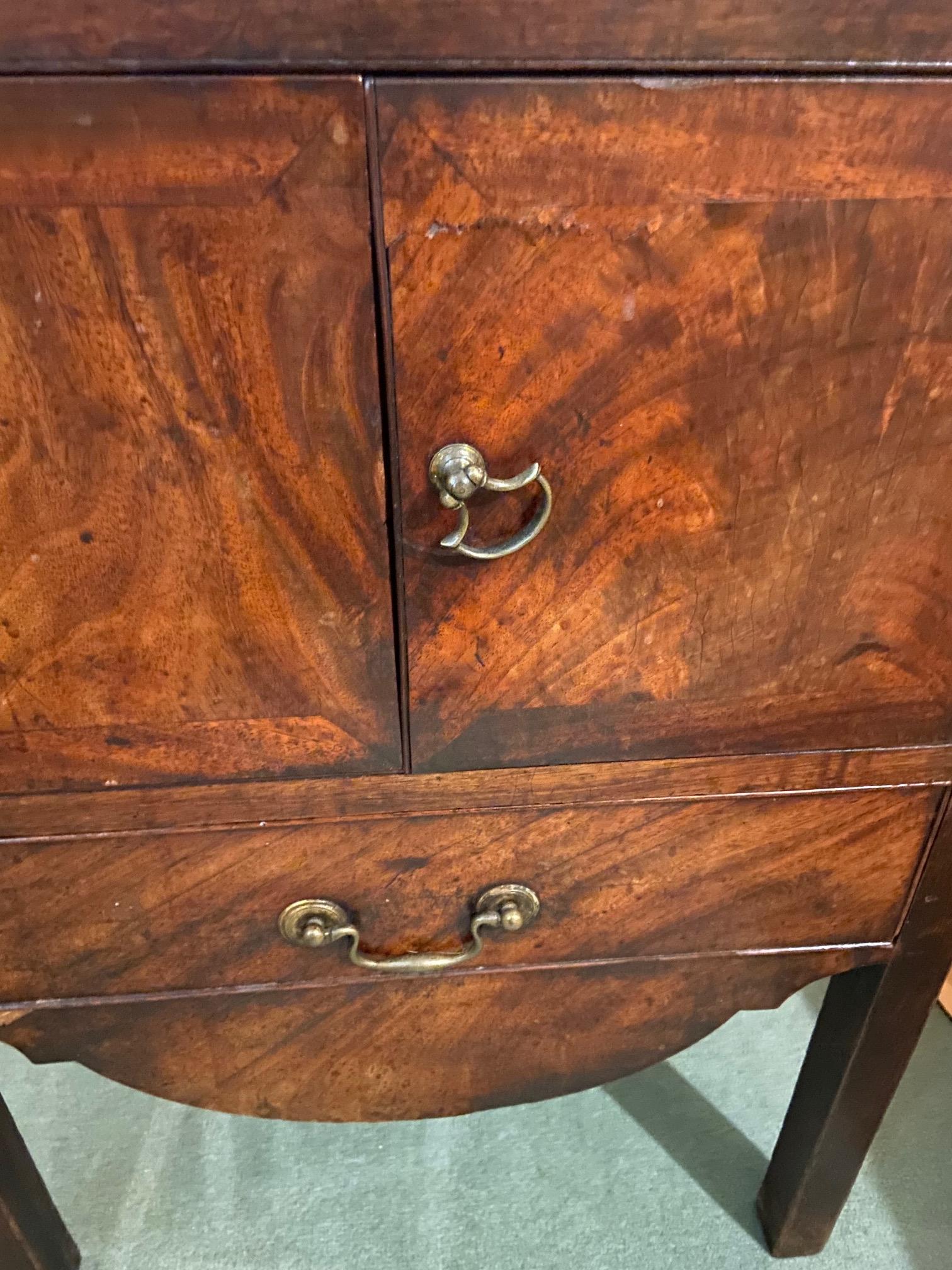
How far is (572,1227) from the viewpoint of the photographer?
0.96 m

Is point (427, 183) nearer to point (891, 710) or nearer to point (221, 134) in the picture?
point (221, 134)

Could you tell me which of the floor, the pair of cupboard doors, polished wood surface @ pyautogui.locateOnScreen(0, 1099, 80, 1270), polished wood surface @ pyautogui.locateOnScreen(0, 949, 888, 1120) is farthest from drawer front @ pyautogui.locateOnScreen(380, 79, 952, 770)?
the floor

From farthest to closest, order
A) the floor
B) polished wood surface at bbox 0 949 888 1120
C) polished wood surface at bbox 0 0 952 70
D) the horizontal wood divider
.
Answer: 1. the floor
2. polished wood surface at bbox 0 949 888 1120
3. the horizontal wood divider
4. polished wood surface at bbox 0 0 952 70

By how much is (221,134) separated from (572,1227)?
1.02m

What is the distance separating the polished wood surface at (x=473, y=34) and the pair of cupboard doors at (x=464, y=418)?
1cm

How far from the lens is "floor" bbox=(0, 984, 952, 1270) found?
0.94 meters

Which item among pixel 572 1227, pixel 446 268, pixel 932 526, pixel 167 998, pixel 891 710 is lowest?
pixel 572 1227

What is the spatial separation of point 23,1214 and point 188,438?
737 mm

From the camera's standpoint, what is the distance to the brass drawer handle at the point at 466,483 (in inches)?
18.2

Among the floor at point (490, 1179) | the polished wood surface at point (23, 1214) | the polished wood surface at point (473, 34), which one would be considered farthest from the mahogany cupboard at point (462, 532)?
the floor at point (490, 1179)

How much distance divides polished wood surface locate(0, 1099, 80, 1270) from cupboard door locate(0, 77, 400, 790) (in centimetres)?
42

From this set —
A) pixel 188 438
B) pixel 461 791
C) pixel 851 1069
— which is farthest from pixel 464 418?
pixel 851 1069

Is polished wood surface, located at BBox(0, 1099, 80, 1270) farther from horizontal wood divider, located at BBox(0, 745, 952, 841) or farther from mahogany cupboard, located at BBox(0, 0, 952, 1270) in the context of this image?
horizontal wood divider, located at BBox(0, 745, 952, 841)

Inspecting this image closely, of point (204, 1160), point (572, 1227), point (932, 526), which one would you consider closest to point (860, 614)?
point (932, 526)
